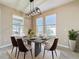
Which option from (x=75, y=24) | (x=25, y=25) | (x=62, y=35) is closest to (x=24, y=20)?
(x=25, y=25)

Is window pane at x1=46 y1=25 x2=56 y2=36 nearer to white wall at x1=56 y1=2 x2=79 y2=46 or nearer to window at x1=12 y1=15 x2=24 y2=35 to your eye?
white wall at x1=56 y1=2 x2=79 y2=46

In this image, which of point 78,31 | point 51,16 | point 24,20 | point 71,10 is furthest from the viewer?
point 24,20

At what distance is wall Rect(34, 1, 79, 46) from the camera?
245 inches

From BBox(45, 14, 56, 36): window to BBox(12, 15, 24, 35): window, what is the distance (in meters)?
1.85

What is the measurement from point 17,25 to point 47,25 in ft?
7.15

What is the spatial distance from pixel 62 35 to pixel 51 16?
5.50ft

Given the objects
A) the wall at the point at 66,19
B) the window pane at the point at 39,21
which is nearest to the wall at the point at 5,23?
the window pane at the point at 39,21

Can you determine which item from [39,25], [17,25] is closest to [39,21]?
[39,25]

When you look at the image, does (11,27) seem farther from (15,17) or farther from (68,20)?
(68,20)

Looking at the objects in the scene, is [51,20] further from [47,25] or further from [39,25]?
[39,25]

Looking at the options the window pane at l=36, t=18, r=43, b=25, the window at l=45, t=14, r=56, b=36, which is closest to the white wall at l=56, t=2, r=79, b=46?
the window at l=45, t=14, r=56, b=36

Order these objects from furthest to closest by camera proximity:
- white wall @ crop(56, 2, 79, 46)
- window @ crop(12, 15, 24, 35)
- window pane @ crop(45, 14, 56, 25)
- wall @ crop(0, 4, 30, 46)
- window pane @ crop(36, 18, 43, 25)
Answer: window pane @ crop(36, 18, 43, 25)
window @ crop(12, 15, 24, 35)
window pane @ crop(45, 14, 56, 25)
wall @ crop(0, 4, 30, 46)
white wall @ crop(56, 2, 79, 46)

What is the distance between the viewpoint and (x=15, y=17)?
7.98 m

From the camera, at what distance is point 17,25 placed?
8203 mm
